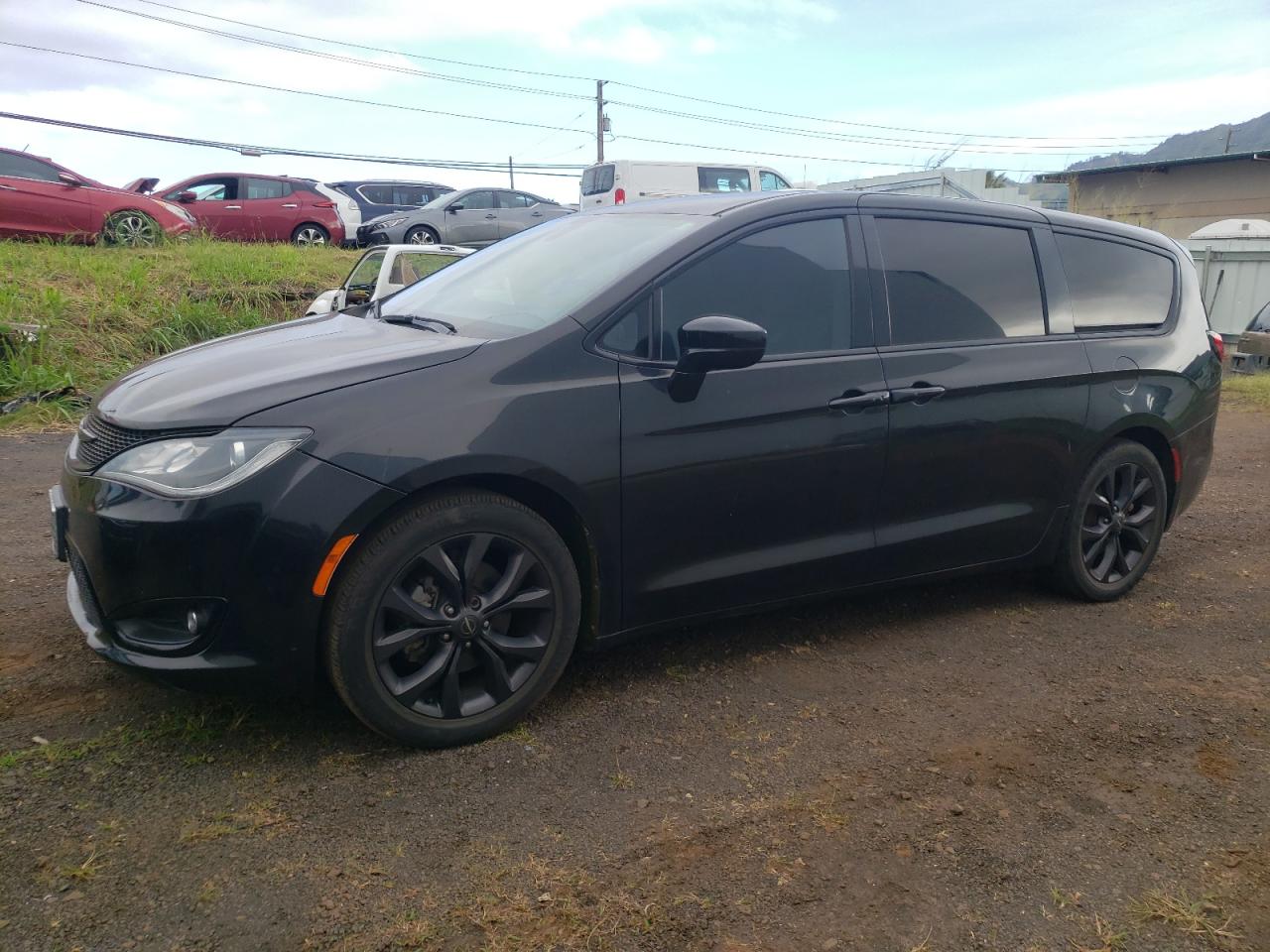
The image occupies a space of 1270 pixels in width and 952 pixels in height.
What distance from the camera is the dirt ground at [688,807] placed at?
227 centimetres

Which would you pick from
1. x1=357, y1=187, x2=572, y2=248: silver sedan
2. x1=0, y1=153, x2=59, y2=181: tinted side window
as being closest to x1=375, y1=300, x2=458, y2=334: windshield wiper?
x1=0, y1=153, x2=59, y2=181: tinted side window

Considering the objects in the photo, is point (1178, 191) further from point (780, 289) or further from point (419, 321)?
point (419, 321)

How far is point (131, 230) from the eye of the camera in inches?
509

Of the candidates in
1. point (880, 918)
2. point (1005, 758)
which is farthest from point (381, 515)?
point (1005, 758)

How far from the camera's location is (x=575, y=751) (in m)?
3.01

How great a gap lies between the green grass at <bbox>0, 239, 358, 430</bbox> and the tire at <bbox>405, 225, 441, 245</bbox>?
5855 millimetres

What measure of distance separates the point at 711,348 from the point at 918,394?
970 mm

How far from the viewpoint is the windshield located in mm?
3312

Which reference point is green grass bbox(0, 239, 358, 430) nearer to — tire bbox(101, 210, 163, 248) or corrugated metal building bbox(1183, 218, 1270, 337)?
tire bbox(101, 210, 163, 248)

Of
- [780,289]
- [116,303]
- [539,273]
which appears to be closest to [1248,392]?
[780,289]

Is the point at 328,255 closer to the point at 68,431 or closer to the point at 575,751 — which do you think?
the point at 68,431

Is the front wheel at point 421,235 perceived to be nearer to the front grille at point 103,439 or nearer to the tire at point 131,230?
the tire at point 131,230

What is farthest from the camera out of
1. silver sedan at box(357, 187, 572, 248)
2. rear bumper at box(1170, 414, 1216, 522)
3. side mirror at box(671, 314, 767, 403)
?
silver sedan at box(357, 187, 572, 248)

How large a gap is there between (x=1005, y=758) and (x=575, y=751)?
128 cm
